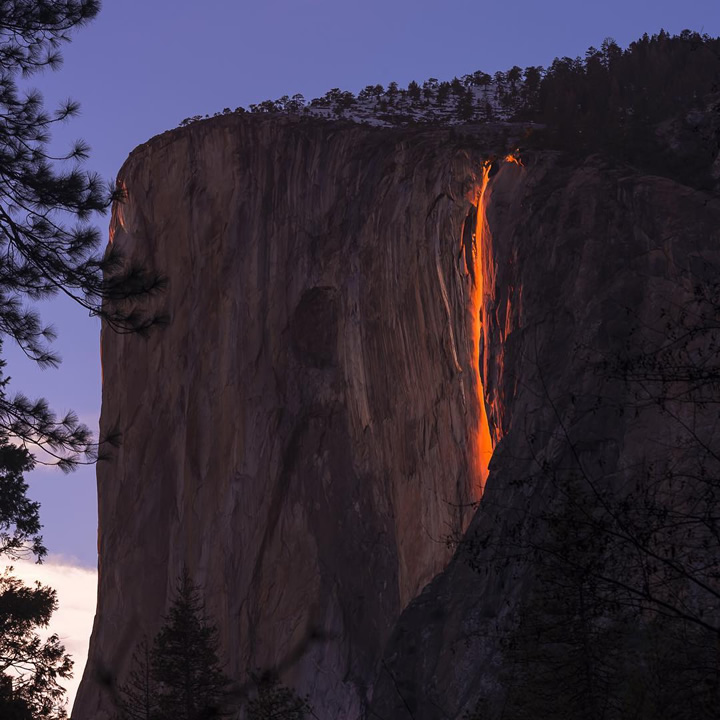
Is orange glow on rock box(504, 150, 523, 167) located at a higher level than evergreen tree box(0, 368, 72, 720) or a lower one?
higher

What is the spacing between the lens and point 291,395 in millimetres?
45594

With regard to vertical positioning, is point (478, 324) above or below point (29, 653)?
above

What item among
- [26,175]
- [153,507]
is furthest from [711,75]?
[26,175]

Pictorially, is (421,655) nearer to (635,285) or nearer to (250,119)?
(635,285)

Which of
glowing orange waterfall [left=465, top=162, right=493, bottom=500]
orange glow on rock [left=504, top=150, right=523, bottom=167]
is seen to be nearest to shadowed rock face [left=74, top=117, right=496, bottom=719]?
glowing orange waterfall [left=465, top=162, right=493, bottom=500]

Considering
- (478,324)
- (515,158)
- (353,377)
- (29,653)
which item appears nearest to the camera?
(29,653)

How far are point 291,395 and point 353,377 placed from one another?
12.8 feet

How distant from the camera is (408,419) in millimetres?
38969

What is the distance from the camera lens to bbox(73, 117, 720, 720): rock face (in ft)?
88.8

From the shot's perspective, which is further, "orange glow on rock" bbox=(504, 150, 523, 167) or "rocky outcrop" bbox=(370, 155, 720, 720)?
"orange glow on rock" bbox=(504, 150, 523, 167)

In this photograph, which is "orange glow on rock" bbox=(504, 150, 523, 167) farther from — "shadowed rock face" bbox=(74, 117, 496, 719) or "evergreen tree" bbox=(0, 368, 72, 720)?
"evergreen tree" bbox=(0, 368, 72, 720)

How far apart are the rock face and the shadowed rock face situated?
0.34 feet

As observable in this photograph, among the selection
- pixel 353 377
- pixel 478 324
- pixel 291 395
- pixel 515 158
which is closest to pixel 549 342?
pixel 478 324

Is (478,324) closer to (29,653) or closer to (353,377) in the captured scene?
(353,377)
